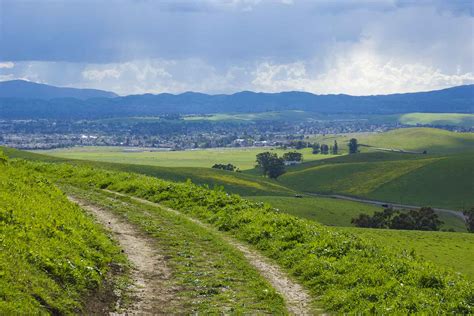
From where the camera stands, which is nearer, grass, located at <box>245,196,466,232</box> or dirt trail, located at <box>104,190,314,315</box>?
dirt trail, located at <box>104,190,314,315</box>

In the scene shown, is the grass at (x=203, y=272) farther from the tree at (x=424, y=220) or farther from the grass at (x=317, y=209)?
the tree at (x=424, y=220)

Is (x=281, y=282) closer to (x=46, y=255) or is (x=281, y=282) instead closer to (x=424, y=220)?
(x=46, y=255)

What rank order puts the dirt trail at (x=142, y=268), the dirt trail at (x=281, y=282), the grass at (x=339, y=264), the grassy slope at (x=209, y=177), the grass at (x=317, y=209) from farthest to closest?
1. the grassy slope at (x=209, y=177)
2. the grass at (x=317, y=209)
3. the dirt trail at (x=281, y=282)
4. the grass at (x=339, y=264)
5. the dirt trail at (x=142, y=268)

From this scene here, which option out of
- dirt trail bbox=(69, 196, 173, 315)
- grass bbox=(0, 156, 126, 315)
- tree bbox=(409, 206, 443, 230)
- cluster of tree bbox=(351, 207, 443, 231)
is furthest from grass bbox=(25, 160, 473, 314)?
tree bbox=(409, 206, 443, 230)

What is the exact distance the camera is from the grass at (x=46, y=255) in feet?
51.0

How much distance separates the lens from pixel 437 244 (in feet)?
177

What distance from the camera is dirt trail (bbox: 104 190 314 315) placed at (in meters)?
19.4

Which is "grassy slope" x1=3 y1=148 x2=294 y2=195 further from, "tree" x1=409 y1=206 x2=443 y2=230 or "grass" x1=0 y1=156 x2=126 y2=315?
"grass" x1=0 y1=156 x2=126 y2=315

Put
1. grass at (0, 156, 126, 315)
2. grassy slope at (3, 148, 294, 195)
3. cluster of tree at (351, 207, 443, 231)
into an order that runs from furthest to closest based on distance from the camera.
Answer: grassy slope at (3, 148, 294, 195) < cluster of tree at (351, 207, 443, 231) < grass at (0, 156, 126, 315)

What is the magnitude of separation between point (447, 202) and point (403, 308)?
17018 centimetres

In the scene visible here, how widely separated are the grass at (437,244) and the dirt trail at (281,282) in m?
17.2

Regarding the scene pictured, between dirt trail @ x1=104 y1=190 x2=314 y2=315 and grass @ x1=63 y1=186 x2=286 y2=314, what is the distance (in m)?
0.37

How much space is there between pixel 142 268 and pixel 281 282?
545 centimetres

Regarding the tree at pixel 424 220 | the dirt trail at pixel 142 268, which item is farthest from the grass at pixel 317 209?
the dirt trail at pixel 142 268
